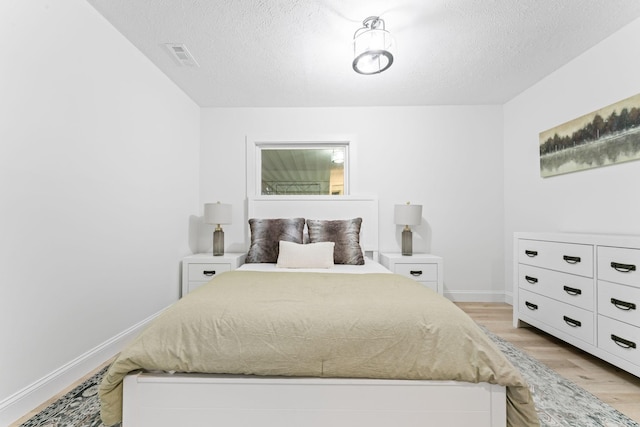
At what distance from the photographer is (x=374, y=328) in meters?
1.19

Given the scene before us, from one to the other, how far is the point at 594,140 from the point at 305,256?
8.23 ft

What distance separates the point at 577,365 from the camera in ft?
6.24

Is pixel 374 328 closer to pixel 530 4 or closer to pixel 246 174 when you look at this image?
pixel 530 4

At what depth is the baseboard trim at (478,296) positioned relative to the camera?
10.8 feet

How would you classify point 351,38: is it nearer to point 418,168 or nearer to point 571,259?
point 418,168

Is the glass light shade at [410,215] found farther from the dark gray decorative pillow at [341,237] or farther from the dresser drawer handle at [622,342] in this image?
the dresser drawer handle at [622,342]

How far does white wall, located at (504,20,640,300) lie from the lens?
2.00 meters

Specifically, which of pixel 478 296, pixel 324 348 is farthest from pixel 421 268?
pixel 324 348

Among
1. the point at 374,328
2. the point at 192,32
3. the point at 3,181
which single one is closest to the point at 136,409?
the point at 374,328

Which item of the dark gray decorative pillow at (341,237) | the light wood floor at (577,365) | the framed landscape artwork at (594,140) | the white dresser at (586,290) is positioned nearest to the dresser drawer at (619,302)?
the white dresser at (586,290)

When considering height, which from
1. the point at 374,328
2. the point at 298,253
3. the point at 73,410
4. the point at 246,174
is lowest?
the point at 73,410

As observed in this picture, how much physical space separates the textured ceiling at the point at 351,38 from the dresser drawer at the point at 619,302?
1.78 metres

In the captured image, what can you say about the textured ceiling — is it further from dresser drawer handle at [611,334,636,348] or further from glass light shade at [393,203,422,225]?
dresser drawer handle at [611,334,636,348]

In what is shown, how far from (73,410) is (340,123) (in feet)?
10.6
